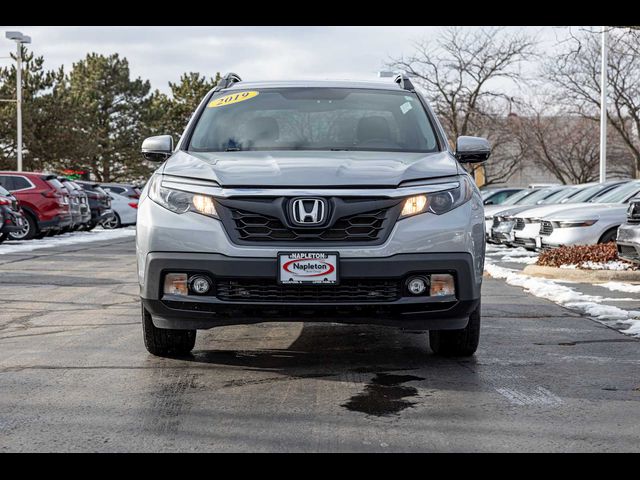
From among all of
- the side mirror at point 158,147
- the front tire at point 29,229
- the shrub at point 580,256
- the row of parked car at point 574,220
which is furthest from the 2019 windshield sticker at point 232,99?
the front tire at point 29,229

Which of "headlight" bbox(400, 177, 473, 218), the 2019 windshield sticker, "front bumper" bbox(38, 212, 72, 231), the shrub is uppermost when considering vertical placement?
the 2019 windshield sticker

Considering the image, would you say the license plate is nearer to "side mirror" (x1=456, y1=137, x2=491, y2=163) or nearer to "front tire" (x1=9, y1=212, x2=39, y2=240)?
"side mirror" (x1=456, y1=137, x2=491, y2=163)

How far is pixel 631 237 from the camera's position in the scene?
11008 mm

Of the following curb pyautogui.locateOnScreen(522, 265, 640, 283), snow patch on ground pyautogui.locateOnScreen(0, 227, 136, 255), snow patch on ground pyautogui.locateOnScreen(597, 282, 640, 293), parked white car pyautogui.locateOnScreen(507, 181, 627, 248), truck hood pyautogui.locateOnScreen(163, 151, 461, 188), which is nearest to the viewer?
truck hood pyautogui.locateOnScreen(163, 151, 461, 188)

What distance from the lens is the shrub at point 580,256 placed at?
43.3ft

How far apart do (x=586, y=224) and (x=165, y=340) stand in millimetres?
10864

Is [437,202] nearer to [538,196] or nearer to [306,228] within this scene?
[306,228]

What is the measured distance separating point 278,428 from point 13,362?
255cm

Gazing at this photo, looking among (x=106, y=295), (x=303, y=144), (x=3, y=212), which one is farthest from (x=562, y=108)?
(x=303, y=144)

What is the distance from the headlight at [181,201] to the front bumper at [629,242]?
6645 mm

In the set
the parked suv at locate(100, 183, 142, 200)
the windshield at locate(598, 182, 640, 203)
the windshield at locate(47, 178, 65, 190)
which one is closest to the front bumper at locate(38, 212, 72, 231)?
the windshield at locate(47, 178, 65, 190)

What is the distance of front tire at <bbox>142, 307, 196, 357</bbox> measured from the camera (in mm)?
6250

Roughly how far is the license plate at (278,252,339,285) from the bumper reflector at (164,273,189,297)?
0.59 meters

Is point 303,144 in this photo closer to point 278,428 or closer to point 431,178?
point 431,178
